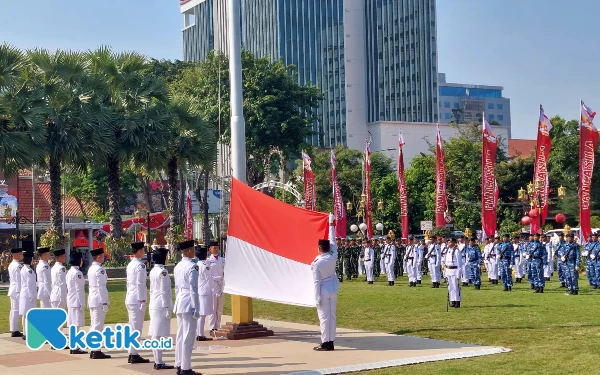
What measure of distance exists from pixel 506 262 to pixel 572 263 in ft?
8.79

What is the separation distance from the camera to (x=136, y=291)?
44.0 ft

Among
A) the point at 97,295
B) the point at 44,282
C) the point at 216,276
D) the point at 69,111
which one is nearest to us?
the point at 97,295

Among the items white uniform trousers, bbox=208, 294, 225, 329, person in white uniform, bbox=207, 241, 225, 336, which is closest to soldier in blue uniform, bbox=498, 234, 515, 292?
white uniform trousers, bbox=208, 294, 225, 329

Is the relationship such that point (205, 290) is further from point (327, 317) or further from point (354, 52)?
point (354, 52)

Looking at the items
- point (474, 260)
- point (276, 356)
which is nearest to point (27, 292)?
point (276, 356)

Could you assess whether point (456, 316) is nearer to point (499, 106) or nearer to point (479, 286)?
point (479, 286)

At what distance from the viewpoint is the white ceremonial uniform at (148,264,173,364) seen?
1273 cm

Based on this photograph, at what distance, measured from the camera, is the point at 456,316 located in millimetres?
18578

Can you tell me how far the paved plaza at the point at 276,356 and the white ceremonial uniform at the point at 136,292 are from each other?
65cm

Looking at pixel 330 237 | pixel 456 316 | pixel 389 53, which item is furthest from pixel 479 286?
pixel 389 53

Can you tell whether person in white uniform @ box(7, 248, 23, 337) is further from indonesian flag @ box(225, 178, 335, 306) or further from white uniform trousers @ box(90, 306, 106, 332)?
indonesian flag @ box(225, 178, 335, 306)

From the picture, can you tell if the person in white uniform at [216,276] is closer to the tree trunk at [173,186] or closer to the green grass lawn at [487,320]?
the green grass lawn at [487,320]

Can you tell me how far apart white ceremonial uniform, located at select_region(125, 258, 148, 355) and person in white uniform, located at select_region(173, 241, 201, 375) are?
2.96 ft

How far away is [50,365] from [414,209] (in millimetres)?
48988
